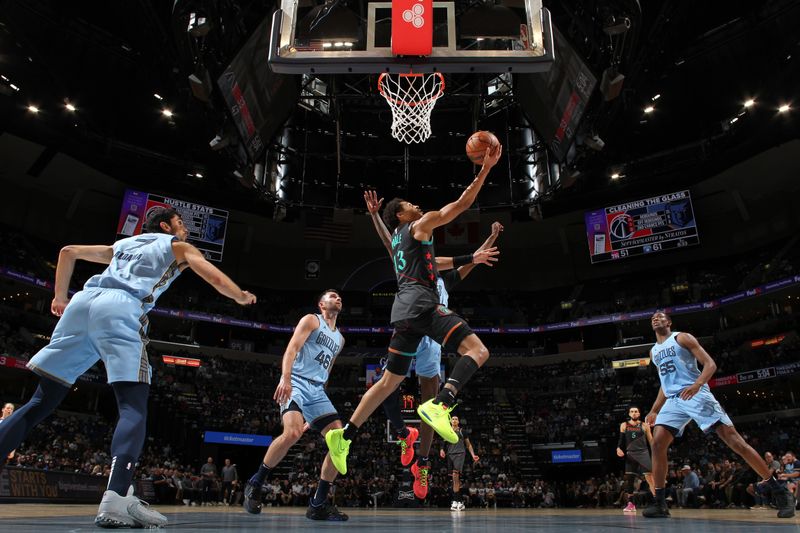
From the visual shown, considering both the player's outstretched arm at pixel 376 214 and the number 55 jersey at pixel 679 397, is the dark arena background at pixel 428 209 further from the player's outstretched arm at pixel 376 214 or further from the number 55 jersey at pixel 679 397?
the player's outstretched arm at pixel 376 214

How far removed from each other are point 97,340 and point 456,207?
9.02 feet

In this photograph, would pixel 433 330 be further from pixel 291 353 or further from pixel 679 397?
pixel 679 397

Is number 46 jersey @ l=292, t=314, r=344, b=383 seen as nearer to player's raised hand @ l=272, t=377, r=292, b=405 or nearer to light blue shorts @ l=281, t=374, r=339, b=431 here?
light blue shorts @ l=281, t=374, r=339, b=431

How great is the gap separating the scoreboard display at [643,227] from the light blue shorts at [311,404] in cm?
2244

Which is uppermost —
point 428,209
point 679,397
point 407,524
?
point 428,209

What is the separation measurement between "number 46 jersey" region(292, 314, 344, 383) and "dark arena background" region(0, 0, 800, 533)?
2.25 feet

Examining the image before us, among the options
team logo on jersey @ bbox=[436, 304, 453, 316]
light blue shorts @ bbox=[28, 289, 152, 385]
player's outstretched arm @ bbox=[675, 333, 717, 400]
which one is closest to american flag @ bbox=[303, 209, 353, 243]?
player's outstretched arm @ bbox=[675, 333, 717, 400]

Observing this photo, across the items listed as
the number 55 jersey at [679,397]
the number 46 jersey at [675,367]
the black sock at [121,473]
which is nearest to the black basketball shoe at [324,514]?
the black sock at [121,473]

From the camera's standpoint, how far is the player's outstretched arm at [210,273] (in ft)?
11.9

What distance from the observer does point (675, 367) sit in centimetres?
688

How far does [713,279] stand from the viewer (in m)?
31.3

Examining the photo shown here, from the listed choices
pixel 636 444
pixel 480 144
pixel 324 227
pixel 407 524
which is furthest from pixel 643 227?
pixel 407 524

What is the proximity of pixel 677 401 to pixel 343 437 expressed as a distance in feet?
13.1

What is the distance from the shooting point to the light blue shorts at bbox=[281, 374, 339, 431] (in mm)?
6258
